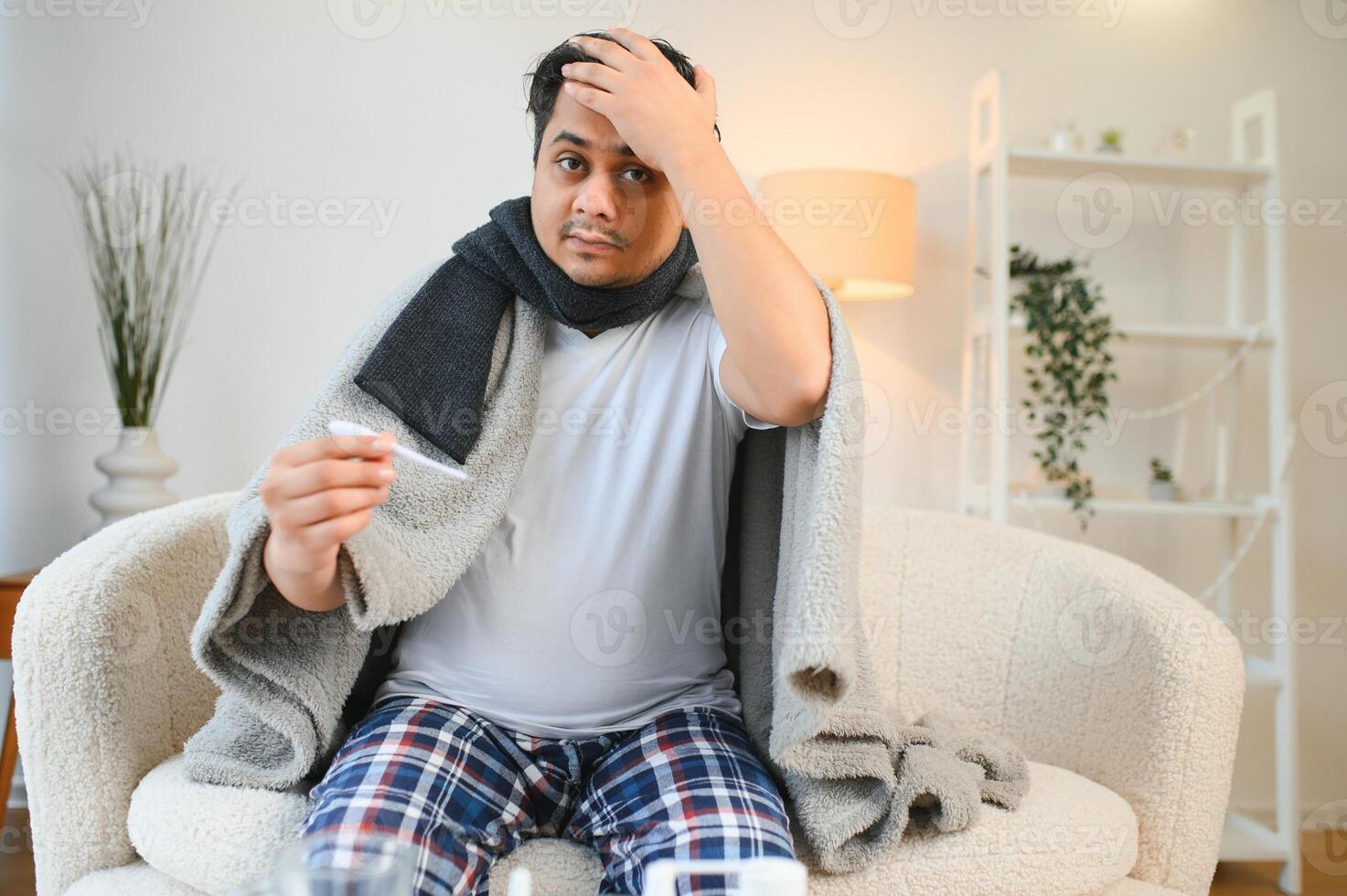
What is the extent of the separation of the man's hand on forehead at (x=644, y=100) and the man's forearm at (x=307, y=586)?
444mm

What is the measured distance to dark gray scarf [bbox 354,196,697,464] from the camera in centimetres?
107

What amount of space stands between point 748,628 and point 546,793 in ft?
0.87

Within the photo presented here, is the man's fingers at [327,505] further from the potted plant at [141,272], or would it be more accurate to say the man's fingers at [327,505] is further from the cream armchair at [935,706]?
the potted plant at [141,272]

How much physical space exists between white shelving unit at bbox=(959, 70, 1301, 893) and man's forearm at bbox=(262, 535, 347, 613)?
1.58m

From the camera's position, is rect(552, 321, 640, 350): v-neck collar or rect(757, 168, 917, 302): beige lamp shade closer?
rect(552, 321, 640, 350): v-neck collar

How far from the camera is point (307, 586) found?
2.96ft

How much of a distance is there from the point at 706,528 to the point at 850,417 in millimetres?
268

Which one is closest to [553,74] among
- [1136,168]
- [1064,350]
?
[1064,350]

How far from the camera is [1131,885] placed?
109 centimetres

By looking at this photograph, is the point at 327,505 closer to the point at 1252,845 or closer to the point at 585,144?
the point at 585,144

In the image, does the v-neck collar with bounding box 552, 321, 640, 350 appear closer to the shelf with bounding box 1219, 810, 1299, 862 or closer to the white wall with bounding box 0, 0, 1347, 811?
the white wall with bounding box 0, 0, 1347, 811

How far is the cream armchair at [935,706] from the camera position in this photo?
0.97 metres

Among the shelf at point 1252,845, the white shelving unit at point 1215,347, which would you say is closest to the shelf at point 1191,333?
the white shelving unit at point 1215,347

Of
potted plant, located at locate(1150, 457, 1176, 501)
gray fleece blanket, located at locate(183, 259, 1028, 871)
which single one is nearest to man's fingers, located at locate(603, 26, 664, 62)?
gray fleece blanket, located at locate(183, 259, 1028, 871)
